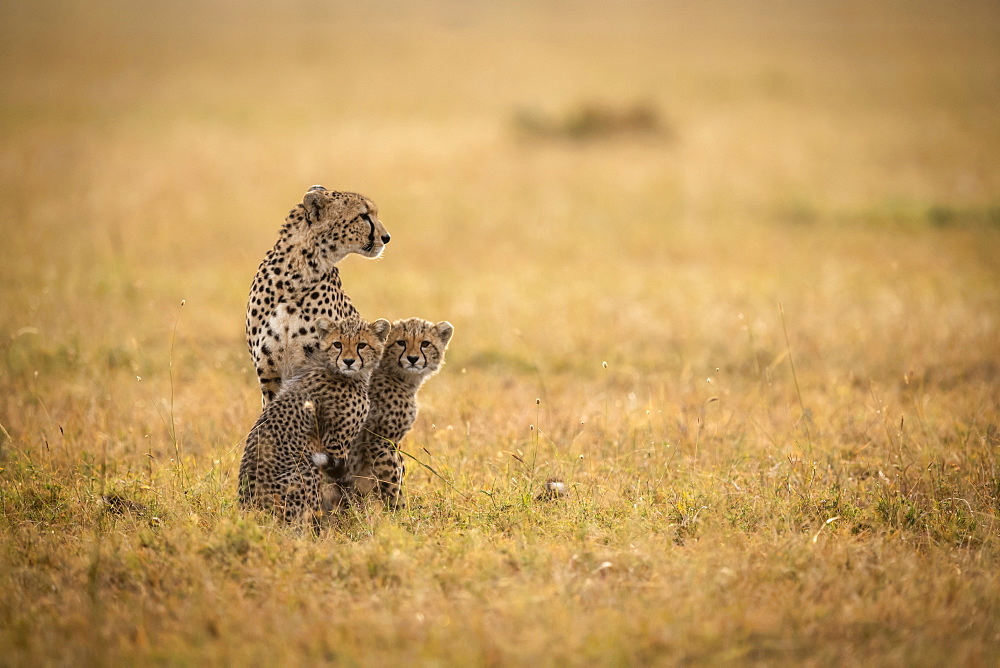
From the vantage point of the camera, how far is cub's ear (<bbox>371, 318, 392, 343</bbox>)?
514 centimetres

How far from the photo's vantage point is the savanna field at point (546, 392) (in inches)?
152

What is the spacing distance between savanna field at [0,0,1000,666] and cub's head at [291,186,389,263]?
1.13m

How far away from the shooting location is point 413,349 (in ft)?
17.7

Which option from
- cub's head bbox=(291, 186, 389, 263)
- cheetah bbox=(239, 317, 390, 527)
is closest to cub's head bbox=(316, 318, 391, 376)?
cheetah bbox=(239, 317, 390, 527)

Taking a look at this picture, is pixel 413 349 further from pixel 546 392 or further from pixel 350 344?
pixel 546 392

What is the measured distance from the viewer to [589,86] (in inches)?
1205

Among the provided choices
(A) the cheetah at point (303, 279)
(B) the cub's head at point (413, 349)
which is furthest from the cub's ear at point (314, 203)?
(B) the cub's head at point (413, 349)

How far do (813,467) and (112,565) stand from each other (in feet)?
11.5

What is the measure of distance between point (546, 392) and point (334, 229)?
105 inches

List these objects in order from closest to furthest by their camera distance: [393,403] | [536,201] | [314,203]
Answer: [314,203] < [393,403] < [536,201]

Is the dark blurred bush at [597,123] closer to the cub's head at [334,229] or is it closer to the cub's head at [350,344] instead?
the cub's head at [334,229]

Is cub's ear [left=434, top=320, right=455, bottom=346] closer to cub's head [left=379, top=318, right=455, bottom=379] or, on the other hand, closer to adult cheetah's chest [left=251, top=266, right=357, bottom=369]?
cub's head [left=379, top=318, right=455, bottom=379]

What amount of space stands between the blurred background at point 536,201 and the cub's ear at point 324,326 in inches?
97.4

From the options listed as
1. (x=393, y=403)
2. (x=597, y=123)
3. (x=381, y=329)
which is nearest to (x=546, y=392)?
(x=393, y=403)
